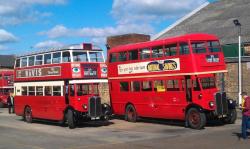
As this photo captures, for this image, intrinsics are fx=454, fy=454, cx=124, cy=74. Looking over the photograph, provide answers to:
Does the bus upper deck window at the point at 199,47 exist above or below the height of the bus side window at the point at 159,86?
above

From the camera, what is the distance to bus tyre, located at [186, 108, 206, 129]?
19.4 meters

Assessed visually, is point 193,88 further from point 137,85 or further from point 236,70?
point 236,70

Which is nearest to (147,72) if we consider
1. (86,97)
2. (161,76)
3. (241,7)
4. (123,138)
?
(161,76)

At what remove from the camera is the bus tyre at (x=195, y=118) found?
63.8 feet

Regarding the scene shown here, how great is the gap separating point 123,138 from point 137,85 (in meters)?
6.85

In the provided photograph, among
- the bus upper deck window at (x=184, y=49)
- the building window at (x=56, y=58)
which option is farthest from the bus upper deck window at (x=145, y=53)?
the building window at (x=56, y=58)

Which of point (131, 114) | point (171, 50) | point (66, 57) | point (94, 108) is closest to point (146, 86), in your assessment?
point (131, 114)

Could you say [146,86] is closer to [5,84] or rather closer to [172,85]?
[172,85]

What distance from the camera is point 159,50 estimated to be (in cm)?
2225

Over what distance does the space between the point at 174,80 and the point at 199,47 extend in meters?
2.02

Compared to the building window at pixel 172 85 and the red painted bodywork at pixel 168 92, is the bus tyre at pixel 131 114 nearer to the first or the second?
the red painted bodywork at pixel 168 92

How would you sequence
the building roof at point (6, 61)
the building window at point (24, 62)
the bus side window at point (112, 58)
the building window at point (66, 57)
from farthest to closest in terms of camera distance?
1. the building roof at point (6, 61)
2. the building window at point (24, 62)
3. the bus side window at point (112, 58)
4. the building window at point (66, 57)

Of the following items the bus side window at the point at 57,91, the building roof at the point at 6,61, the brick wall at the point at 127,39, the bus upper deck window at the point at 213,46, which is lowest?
the bus side window at the point at 57,91

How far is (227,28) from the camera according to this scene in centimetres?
3512
